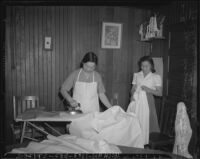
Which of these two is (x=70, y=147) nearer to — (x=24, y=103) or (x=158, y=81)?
(x=158, y=81)

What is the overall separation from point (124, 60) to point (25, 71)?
1594mm

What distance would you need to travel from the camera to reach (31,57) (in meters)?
4.30

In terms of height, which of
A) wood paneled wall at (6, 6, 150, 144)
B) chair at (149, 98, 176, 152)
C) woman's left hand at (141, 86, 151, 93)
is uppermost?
wood paneled wall at (6, 6, 150, 144)

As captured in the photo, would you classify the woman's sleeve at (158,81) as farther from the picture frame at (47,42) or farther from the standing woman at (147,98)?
the picture frame at (47,42)

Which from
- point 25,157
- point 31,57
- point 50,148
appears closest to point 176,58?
point 31,57

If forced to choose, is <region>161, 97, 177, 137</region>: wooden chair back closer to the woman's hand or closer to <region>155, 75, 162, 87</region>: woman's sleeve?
<region>155, 75, 162, 87</region>: woman's sleeve

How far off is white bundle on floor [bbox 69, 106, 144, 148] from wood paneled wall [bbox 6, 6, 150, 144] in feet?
5.50

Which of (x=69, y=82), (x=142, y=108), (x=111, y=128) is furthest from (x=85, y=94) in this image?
(x=111, y=128)

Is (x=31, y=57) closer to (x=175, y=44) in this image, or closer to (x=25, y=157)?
Result: (x=175, y=44)

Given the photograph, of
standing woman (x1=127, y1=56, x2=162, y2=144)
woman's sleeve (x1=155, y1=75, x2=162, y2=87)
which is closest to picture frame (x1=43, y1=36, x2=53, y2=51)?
standing woman (x1=127, y1=56, x2=162, y2=144)

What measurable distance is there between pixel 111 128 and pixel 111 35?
2138mm

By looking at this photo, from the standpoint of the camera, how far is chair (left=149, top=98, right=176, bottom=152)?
348cm

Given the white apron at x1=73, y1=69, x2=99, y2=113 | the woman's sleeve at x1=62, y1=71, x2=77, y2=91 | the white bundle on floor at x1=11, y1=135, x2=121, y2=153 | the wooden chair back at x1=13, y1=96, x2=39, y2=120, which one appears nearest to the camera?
the white bundle on floor at x1=11, y1=135, x2=121, y2=153

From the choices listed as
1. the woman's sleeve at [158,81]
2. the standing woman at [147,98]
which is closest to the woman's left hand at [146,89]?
the standing woman at [147,98]
